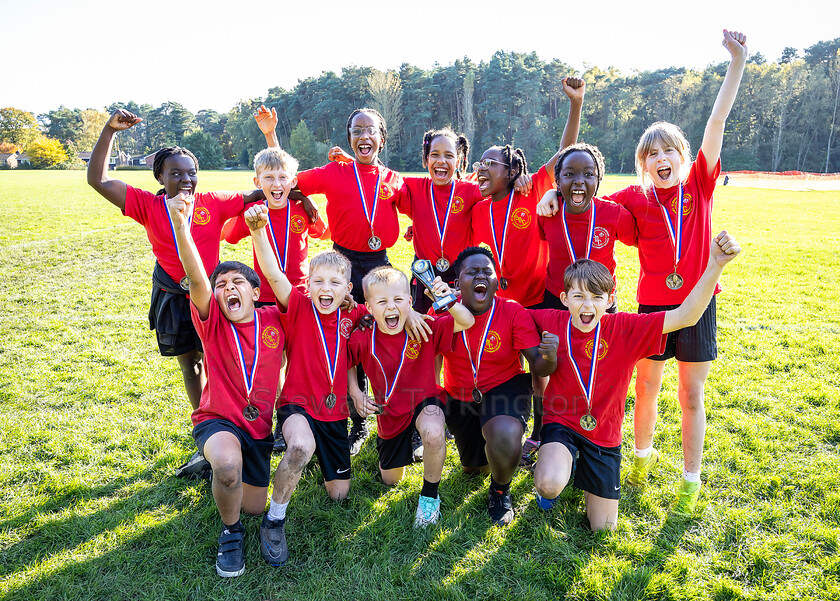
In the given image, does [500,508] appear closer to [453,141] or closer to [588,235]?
[588,235]

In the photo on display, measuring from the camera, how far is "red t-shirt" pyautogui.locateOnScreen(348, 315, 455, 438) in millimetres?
3746

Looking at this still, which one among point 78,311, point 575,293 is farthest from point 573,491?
point 78,311

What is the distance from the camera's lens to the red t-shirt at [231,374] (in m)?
3.34

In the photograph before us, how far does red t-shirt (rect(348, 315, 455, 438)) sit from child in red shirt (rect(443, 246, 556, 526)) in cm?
15

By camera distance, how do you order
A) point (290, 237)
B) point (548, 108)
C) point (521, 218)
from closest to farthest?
point (521, 218)
point (290, 237)
point (548, 108)

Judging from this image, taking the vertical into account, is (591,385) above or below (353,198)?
below

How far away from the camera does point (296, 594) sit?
2936 mm

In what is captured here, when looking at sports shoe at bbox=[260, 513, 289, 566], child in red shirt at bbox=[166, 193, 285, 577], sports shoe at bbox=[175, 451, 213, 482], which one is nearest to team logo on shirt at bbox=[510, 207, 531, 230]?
child in red shirt at bbox=[166, 193, 285, 577]

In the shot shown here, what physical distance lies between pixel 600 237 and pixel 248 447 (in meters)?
2.86

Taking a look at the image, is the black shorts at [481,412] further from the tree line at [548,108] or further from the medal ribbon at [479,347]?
the tree line at [548,108]

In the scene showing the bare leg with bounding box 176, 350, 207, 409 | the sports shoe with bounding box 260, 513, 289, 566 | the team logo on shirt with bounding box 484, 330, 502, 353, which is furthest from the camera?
the bare leg with bounding box 176, 350, 207, 409

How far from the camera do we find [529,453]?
4.25 meters

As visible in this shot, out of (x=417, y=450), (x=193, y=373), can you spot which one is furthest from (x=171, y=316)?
(x=417, y=450)

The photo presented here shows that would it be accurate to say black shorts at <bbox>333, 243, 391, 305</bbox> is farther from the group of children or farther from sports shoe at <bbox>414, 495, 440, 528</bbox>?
sports shoe at <bbox>414, 495, 440, 528</bbox>
